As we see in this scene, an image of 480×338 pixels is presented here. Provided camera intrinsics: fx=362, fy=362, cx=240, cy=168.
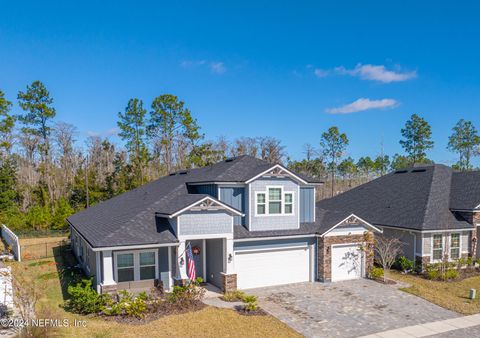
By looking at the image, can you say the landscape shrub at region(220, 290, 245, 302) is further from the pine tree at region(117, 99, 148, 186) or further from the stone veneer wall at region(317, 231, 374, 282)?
the pine tree at region(117, 99, 148, 186)

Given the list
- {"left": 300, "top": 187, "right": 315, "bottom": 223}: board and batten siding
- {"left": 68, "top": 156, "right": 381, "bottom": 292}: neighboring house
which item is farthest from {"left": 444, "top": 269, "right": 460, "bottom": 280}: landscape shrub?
{"left": 300, "top": 187, "right": 315, "bottom": 223}: board and batten siding

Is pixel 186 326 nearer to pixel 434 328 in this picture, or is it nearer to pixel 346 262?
pixel 434 328

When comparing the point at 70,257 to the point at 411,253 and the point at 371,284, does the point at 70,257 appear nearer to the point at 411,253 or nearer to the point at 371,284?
the point at 371,284

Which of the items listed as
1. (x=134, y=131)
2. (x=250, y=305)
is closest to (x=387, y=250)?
(x=250, y=305)

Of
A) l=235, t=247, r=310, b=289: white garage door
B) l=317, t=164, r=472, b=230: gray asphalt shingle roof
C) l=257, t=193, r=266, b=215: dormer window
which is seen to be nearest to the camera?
l=235, t=247, r=310, b=289: white garage door

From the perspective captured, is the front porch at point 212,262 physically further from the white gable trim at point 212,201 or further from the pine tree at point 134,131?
the pine tree at point 134,131
